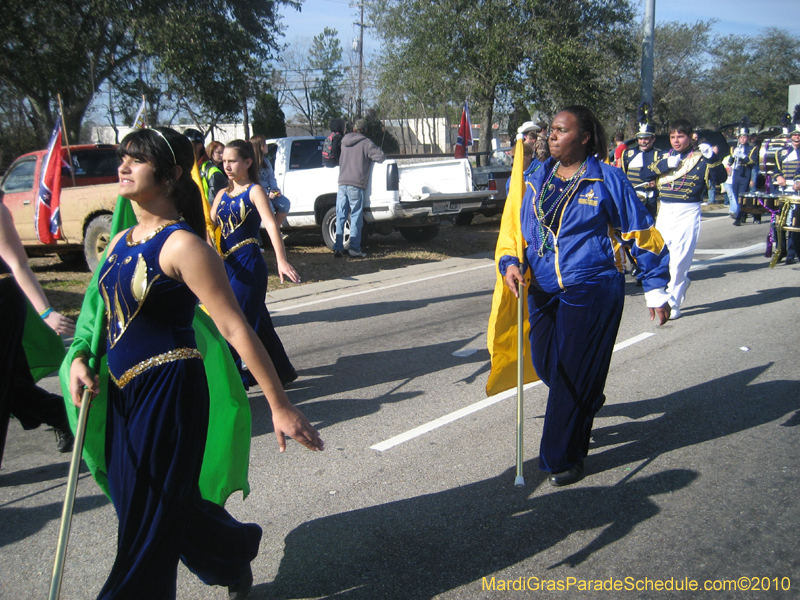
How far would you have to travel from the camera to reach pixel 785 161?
32.2ft

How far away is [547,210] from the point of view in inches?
144

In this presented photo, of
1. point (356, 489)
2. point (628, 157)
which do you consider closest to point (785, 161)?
point (628, 157)

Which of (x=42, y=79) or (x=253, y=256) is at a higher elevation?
(x=42, y=79)

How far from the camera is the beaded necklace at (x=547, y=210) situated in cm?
360

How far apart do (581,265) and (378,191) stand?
8.23m

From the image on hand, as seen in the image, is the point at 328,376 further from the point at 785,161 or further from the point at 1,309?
the point at 785,161

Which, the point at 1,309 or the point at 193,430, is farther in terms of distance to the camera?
the point at 1,309

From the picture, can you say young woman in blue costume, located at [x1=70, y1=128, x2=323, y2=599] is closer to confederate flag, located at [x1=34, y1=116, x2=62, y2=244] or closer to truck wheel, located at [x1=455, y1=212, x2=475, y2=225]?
confederate flag, located at [x1=34, y1=116, x2=62, y2=244]

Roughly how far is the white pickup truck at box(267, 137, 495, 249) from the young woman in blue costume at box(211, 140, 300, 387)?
6415 millimetres

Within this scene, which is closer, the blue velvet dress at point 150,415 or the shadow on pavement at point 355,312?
the blue velvet dress at point 150,415

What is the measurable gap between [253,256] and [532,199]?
2.29 meters

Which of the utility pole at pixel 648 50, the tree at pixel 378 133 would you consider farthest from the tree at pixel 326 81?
the utility pole at pixel 648 50

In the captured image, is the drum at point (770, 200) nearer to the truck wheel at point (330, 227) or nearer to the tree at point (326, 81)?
the truck wheel at point (330, 227)

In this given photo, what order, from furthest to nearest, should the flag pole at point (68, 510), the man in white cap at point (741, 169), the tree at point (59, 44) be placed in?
the man in white cap at point (741, 169), the tree at point (59, 44), the flag pole at point (68, 510)
